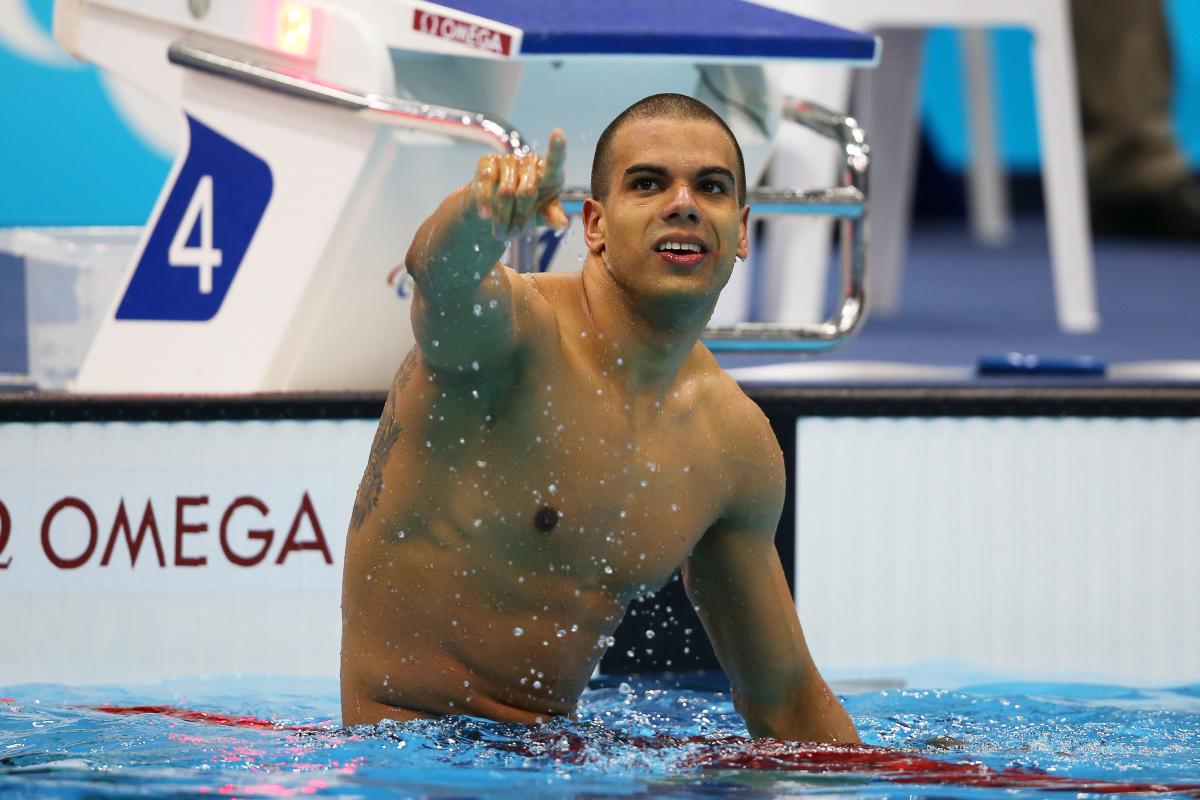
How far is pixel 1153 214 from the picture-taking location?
29.4 feet

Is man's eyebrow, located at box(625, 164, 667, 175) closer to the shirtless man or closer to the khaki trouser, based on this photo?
the shirtless man

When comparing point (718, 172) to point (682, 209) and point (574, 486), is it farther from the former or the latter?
point (574, 486)

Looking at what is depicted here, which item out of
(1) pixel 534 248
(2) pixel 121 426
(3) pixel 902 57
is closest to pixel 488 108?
(1) pixel 534 248

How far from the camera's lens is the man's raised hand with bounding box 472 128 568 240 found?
169 centimetres

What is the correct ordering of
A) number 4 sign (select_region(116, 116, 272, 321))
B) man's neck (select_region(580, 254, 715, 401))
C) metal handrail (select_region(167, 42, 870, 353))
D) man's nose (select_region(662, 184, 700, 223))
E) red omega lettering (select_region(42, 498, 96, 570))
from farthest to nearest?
number 4 sign (select_region(116, 116, 272, 321)) < red omega lettering (select_region(42, 498, 96, 570)) < metal handrail (select_region(167, 42, 870, 353)) < man's neck (select_region(580, 254, 715, 401)) < man's nose (select_region(662, 184, 700, 223))

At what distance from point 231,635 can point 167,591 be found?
0.14m

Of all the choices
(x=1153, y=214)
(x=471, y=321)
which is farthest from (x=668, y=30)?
(x=1153, y=214)

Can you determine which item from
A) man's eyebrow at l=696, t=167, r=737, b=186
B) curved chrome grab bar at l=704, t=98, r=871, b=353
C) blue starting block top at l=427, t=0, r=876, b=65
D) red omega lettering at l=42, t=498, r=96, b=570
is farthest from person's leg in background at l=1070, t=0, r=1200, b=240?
man's eyebrow at l=696, t=167, r=737, b=186

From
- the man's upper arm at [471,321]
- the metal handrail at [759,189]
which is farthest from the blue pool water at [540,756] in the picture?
the metal handrail at [759,189]

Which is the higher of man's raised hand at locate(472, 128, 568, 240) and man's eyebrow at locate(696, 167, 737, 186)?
man's eyebrow at locate(696, 167, 737, 186)

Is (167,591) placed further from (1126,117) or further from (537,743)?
(1126,117)

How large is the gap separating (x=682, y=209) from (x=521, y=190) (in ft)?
0.96

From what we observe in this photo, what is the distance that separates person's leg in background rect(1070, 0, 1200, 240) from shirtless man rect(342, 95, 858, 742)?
718 cm

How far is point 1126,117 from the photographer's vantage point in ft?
30.2
